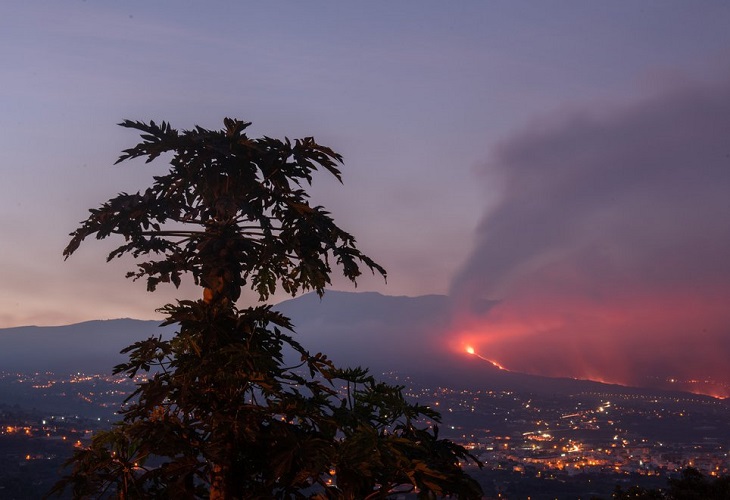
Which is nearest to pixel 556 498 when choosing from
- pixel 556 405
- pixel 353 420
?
pixel 353 420

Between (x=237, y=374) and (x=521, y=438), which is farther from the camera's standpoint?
(x=521, y=438)

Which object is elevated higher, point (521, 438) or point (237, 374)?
point (237, 374)

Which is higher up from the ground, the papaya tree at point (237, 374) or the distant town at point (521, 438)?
the papaya tree at point (237, 374)

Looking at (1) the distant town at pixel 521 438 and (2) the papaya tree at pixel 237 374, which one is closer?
(2) the papaya tree at pixel 237 374

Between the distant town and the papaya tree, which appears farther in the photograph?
the distant town

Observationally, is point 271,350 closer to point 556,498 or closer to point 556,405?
point 556,498
